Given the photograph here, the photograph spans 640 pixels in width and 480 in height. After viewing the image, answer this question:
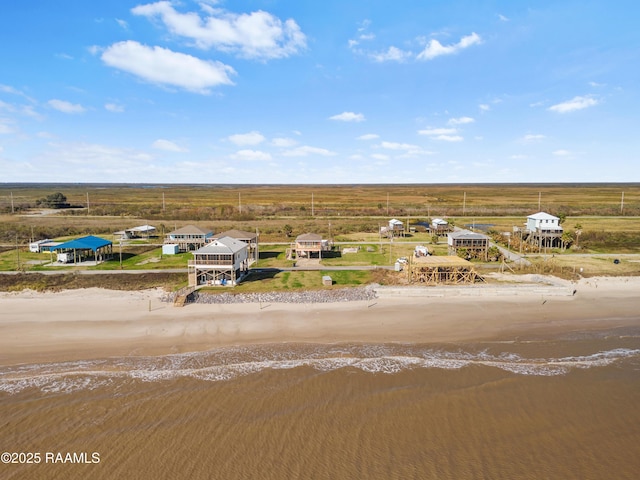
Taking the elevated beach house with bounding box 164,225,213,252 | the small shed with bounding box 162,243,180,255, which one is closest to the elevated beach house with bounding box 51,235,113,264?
the small shed with bounding box 162,243,180,255

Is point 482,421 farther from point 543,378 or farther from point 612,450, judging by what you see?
point 543,378

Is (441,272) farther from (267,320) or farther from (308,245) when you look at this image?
(267,320)

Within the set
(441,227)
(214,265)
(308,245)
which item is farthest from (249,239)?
(441,227)

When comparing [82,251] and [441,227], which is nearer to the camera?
[82,251]

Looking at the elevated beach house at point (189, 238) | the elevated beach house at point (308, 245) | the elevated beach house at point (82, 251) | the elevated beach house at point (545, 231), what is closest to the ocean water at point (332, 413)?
the elevated beach house at point (308, 245)

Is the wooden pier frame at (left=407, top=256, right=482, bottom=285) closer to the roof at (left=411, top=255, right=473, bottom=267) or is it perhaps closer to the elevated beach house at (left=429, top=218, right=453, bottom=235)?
the roof at (left=411, top=255, right=473, bottom=267)

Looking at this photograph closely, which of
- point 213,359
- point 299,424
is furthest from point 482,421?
point 213,359

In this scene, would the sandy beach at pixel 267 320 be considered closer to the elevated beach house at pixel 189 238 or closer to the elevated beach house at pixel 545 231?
the elevated beach house at pixel 189 238
